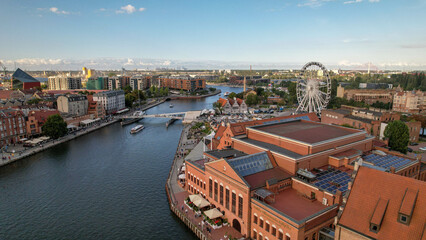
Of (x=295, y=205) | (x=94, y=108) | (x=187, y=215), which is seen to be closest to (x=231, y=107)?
(x=94, y=108)

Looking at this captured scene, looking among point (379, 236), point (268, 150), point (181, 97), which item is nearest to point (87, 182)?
point (268, 150)

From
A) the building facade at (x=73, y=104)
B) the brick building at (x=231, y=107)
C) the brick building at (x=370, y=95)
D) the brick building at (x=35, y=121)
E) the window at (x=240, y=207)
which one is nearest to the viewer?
the window at (x=240, y=207)

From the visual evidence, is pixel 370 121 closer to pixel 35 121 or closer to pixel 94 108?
pixel 35 121

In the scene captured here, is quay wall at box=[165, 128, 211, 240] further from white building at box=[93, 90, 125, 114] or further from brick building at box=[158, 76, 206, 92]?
brick building at box=[158, 76, 206, 92]

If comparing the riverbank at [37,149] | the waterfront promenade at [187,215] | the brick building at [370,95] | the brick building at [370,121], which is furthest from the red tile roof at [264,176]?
the brick building at [370,95]

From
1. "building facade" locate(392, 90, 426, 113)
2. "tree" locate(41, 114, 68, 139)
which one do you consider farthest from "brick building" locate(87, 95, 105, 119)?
"building facade" locate(392, 90, 426, 113)

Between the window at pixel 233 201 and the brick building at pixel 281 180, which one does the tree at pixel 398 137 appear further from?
the window at pixel 233 201
